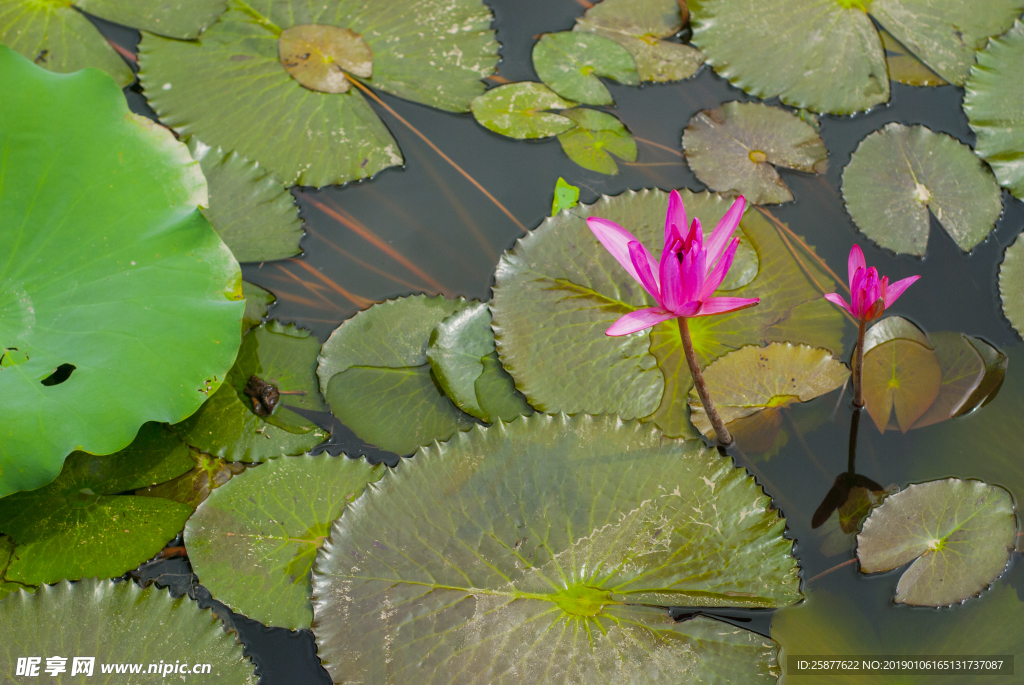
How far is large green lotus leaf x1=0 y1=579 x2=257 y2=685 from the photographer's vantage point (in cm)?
152

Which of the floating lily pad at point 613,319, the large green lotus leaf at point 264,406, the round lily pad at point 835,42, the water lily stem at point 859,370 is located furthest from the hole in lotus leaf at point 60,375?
the round lily pad at point 835,42

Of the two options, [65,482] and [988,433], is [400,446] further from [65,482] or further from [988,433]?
[988,433]

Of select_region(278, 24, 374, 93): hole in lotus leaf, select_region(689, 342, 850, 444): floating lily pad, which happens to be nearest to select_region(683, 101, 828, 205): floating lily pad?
select_region(689, 342, 850, 444): floating lily pad

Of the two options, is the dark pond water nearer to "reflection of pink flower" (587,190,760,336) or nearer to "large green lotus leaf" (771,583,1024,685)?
"large green lotus leaf" (771,583,1024,685)

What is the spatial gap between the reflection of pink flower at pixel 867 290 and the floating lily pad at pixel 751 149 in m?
0.88

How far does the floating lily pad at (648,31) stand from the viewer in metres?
2.73

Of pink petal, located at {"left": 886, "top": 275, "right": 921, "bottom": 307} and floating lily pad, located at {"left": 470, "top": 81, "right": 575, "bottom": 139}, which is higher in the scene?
floating lily pad, located at {"left": 470, "top": 81, "right": 575, "bottom": 139}

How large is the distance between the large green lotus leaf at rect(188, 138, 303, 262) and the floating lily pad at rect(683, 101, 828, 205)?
A: 1.52 metres

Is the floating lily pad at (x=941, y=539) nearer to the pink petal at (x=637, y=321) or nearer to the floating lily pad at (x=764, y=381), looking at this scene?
the floating lily pad at (x=764, y=381)

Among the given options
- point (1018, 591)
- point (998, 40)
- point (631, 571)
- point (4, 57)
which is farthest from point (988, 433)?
point (4, 57)

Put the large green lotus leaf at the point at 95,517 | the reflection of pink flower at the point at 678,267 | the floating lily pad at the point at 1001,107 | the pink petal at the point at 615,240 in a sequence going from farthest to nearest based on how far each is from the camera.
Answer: the floating lily pad at the point at 1001,107
the large green lotus leaf at the point at 95,517
the pink petal at the point at 615,240
the reflection of pink flower at the point at 678,267

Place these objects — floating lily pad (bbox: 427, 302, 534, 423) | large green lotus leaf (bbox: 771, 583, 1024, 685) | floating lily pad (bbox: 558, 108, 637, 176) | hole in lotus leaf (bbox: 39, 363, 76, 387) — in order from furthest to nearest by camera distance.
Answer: floating lily pad (bbox: 558, 108, 637, 176), floating lily pad (bbox: 427, 302, 534, 423), hole in lotus leaf (bbox: 39, 363, 76, 387), large green lotus leaf (bbox: 771, 583, 1024, 685)

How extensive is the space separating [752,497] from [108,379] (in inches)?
66.0

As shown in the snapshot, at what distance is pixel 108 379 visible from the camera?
5.53 ft
